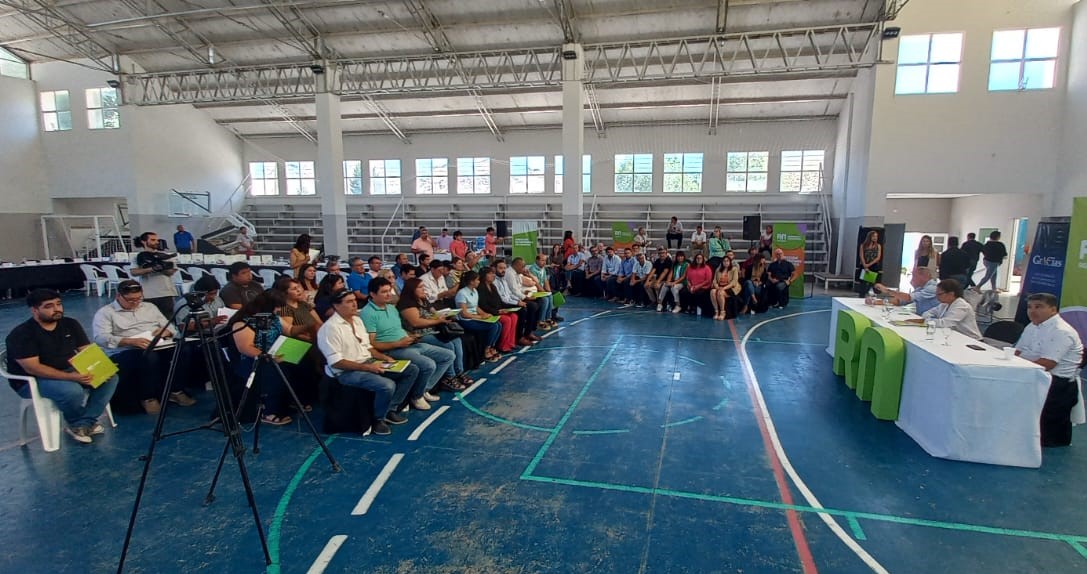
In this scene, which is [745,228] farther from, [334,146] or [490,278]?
[334,146]

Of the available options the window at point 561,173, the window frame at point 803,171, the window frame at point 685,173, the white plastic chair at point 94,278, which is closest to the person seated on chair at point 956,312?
the window frame at point 803,171

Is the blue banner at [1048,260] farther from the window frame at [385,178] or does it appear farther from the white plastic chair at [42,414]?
the window frame at [385,178]

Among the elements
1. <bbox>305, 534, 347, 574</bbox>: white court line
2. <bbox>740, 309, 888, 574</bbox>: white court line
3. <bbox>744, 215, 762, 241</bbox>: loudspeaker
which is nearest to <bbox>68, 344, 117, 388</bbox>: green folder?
<bbox>305, 534, 347, 574</bbox>: white court line

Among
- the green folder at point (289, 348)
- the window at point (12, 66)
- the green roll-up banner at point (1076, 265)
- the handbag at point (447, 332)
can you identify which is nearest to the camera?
the green folder at point (289, 348)

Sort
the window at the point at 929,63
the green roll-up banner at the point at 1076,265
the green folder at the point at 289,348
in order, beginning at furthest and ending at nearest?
the window at the point at 929,63 → the green roll-up banner at the point at 1076,265 → the green folder at the point at 289,348

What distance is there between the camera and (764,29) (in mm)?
11695

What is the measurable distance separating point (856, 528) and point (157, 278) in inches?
283

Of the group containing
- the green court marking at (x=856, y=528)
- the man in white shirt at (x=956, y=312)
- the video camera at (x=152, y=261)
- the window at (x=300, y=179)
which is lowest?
the green court marking at (x=856, y=528)

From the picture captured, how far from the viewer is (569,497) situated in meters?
3.41

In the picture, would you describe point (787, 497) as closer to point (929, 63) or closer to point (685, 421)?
point (685, 421)

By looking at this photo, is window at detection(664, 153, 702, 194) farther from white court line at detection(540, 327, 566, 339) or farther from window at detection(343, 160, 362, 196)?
window at detection(343, 160, 362, 196)

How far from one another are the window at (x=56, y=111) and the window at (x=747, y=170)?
21606mm

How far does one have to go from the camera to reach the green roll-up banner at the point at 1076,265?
6840 mm

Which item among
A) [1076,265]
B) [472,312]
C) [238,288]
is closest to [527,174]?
[472,312]
